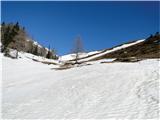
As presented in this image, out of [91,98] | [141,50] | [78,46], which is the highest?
[78,46]

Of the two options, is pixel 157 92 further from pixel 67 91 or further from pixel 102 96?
pixel 67 91

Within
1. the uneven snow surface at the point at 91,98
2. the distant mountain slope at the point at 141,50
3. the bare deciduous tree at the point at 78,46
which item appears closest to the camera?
the uneven snow surface at the point at 91,98

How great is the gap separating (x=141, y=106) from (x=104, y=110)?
2528mm

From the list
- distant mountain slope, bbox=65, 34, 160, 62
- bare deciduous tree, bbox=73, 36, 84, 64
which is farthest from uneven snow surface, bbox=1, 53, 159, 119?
bare deciduous tree, bbox=73, 36, 84, 64

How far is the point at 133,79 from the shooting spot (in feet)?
82.3

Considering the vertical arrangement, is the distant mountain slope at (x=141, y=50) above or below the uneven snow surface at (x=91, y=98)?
above

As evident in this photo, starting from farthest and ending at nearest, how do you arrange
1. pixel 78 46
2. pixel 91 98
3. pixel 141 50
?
pixel 78 46, pixel 141 50, pixel 91 98

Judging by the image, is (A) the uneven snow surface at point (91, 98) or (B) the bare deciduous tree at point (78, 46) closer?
(A) the uneven snow surface at point (91, 98)

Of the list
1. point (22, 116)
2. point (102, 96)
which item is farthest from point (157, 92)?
point (22, 116)

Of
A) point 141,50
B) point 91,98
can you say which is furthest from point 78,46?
point 91,98

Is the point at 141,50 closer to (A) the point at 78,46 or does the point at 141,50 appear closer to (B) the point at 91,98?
(A) the point at 78,46

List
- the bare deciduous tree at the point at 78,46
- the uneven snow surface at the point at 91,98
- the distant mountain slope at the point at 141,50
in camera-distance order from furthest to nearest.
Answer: the bare deciduous tree at the point at 78,46, the distant mountain slope at the point at 141,50, the uneven snow surface at the point at 91,98

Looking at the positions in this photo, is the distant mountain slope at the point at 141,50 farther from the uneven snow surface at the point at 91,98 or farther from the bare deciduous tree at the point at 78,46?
the uneven snow surface at the point at 91,98

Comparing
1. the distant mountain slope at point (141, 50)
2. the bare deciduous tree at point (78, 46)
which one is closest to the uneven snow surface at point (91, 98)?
the distant mountain slope at point (141, 50)
